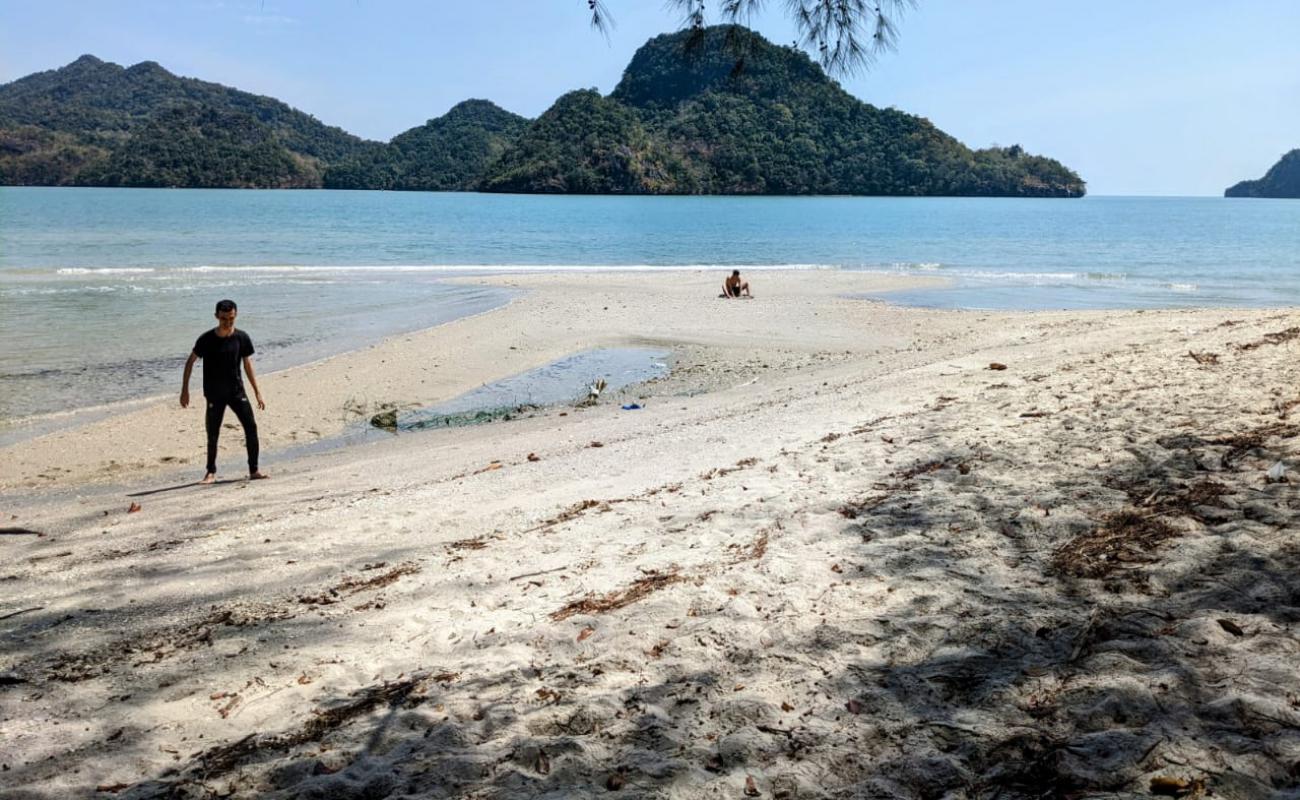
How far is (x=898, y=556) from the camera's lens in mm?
4562

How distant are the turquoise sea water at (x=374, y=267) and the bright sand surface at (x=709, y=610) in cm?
758

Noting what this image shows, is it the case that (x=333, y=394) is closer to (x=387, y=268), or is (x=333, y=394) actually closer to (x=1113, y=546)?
(x=1113, y=546)

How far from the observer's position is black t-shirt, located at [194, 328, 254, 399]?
26.8 ft

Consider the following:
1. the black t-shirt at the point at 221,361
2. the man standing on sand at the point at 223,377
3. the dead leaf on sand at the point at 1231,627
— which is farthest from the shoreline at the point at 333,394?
the dead leaf on sand at the point at 1231,627

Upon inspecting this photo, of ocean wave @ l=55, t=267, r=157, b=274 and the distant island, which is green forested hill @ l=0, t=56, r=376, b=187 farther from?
ocean wave @ l=55, t=267, r=157, b=274

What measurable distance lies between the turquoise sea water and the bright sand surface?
7577 millimetres

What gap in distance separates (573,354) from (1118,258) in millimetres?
36638

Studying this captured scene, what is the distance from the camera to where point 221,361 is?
26.8 feet

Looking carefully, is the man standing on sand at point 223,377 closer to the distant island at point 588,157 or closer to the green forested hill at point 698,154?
the distant island at point 588,157

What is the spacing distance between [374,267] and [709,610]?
34153 millimetres

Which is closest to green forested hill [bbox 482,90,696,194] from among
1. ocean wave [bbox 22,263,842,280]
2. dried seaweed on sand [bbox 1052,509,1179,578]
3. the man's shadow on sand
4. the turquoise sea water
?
the turquoise sea water

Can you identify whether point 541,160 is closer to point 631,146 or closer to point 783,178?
point 631,146

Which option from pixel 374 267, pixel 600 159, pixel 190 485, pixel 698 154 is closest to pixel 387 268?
pixel 374 267

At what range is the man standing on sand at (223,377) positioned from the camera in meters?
8.15
